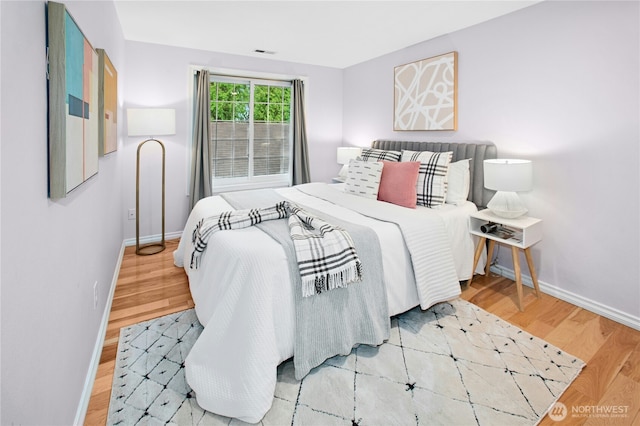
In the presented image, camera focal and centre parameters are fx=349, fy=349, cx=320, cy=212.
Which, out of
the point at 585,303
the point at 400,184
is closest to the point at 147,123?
the point at 400,184

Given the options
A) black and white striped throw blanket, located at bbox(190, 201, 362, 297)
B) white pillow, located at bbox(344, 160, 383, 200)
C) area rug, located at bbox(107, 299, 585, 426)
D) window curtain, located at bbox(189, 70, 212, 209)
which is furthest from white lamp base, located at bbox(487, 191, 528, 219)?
window curtain, located at bbox(189, 70, 212, 209)

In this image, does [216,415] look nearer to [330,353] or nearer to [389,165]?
[330,353]

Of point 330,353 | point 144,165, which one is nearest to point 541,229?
point 330,353

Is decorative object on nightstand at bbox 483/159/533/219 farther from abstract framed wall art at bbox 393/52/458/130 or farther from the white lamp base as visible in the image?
abstract framed wall art at bbox 393/52/458/130

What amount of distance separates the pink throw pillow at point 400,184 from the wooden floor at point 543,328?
933 mm

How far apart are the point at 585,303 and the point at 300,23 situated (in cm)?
344

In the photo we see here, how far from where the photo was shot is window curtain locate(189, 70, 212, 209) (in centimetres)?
429

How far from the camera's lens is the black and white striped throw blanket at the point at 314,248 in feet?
6.13

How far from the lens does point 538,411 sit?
1674 millimetres

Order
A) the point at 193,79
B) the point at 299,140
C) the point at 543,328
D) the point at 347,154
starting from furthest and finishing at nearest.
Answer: the point at 299,140 → the point at 347,154 → the point at 193,79 → the point at 543,328

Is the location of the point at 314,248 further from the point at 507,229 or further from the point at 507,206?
the point at 507,229

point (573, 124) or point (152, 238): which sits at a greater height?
point (573, 124)

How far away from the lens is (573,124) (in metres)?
2.67

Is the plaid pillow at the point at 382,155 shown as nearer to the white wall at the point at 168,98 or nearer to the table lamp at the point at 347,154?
the table lamp at the point at 347,154
